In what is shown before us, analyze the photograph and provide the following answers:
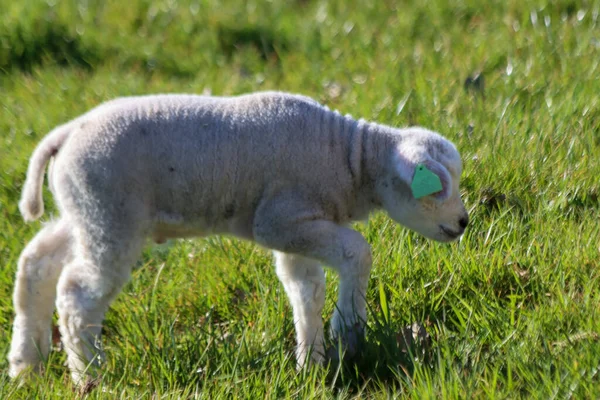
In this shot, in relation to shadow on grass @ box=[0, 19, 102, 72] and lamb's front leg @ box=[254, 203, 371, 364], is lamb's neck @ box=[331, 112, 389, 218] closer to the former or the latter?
lamb's front leg @ box=[254, 203, 371, 364]

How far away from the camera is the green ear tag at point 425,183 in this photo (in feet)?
10.7

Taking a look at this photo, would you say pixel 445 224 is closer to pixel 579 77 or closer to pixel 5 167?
pixel 579 77

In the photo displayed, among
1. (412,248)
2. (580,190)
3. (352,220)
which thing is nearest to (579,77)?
(580,190)

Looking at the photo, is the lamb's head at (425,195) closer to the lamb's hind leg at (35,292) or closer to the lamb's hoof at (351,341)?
the lamb's hoof at (351,341)

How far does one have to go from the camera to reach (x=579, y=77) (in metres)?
5.32

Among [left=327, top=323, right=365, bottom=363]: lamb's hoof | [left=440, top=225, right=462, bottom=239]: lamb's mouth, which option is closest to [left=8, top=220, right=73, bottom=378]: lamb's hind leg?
[left=327, top=323, right=365, bottom=363]: lamb's hoof

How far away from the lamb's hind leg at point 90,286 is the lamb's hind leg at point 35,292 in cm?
16

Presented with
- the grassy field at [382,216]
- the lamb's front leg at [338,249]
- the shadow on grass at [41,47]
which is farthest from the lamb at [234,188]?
the shadow on grass at [41,47]

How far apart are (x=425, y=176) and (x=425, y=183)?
0.02m

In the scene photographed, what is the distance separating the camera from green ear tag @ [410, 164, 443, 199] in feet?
10.7

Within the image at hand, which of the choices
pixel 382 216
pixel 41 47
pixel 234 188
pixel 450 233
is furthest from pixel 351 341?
pixel 41 47

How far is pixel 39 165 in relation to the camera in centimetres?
354

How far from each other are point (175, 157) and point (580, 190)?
6.31 ft

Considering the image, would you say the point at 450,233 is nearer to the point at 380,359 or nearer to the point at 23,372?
the point at 380,359
